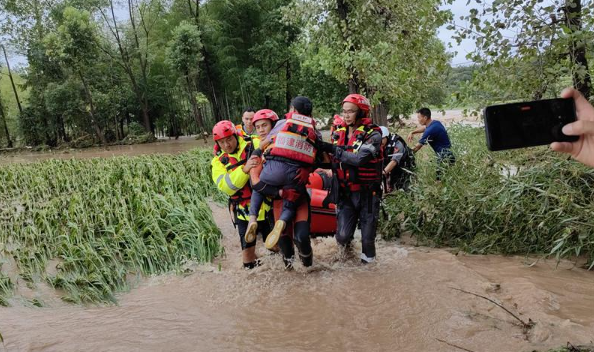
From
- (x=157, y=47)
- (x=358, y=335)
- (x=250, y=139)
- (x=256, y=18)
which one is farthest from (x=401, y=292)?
(x=157, y=47)

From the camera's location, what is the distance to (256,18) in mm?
24531

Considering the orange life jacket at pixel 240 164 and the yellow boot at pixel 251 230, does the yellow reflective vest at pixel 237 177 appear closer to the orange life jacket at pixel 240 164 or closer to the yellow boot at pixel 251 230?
the orange life jacket at pixel 240 164

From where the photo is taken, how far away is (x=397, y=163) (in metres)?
5.94

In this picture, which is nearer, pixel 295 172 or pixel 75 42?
pixel 295 172

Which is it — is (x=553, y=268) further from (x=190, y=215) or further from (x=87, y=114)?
(x=87, y=114)

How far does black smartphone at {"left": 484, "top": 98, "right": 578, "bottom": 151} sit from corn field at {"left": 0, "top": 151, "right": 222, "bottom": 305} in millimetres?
3851

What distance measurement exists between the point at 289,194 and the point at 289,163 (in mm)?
293

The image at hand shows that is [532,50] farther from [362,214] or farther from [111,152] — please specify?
[111,152]

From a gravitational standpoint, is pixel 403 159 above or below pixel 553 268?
above

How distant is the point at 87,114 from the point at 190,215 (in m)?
27.3

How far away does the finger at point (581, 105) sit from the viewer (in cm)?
141

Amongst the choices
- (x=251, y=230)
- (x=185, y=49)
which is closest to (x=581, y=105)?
(x=251, y=230)

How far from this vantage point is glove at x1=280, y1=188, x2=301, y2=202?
393 cm

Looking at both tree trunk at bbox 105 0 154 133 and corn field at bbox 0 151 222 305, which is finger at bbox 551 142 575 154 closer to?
corn field at bbox 0 151 222 305
